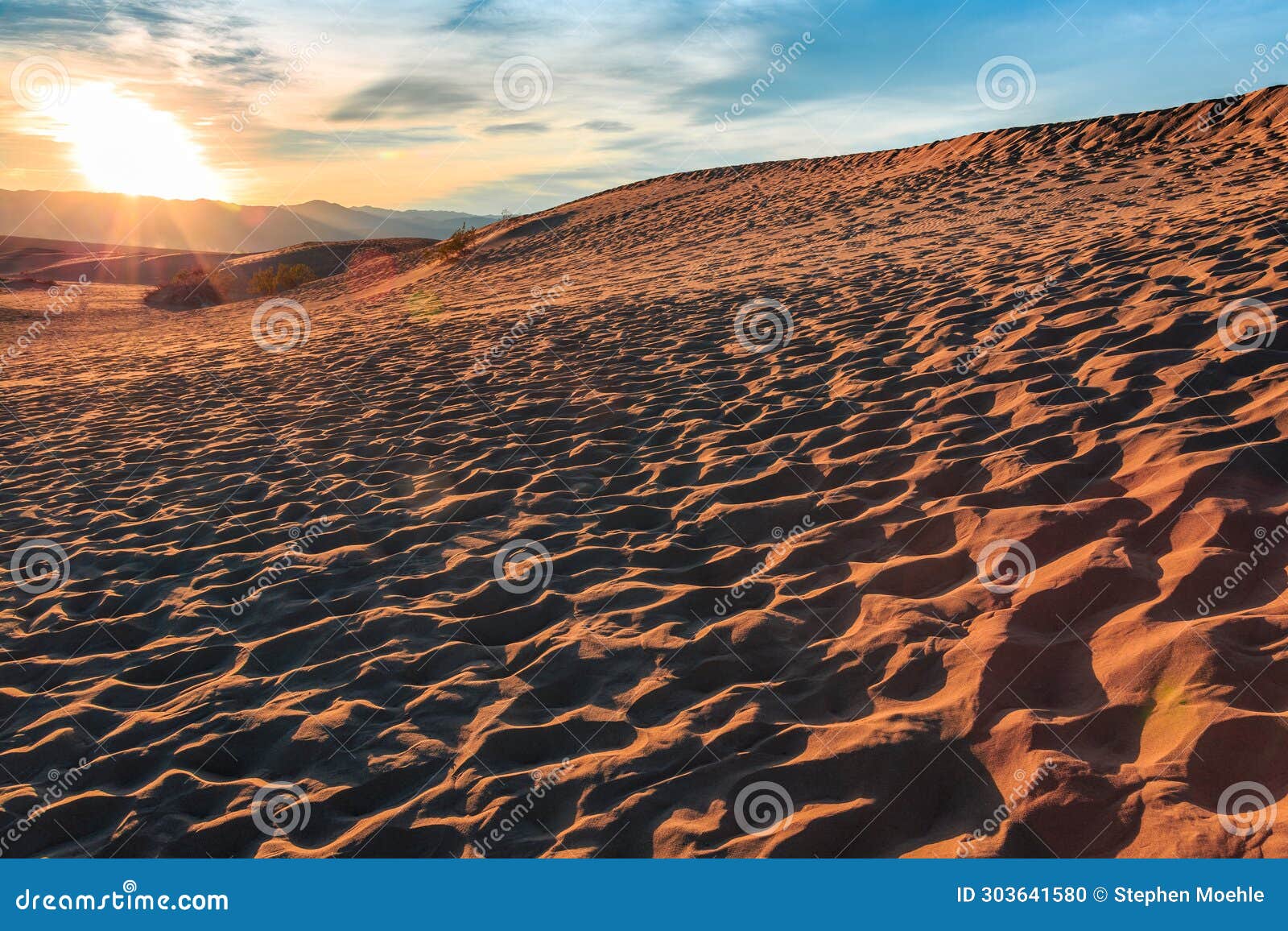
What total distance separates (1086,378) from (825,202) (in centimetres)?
1719

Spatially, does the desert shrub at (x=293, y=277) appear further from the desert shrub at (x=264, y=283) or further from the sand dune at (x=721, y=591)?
the sand dune at (x=721, y=591)

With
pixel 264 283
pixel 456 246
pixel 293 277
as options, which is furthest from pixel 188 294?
pixel 456 246

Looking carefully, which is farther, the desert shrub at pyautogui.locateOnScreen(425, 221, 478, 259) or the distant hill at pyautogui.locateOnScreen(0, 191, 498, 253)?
the distant hill at pyautogui.locateOnScreen(0, 191, 498, 253)

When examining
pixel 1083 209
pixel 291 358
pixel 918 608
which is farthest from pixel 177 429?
pixel 1083 209

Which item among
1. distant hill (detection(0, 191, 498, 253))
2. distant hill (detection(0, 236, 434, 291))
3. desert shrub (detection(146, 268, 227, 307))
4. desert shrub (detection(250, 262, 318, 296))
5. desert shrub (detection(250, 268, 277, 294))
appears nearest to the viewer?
desert shrub (detection(146, 268, 227, 307))

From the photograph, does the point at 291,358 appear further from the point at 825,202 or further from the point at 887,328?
the point at 825,202

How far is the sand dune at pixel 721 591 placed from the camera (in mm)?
2715

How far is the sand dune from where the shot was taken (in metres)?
2.71

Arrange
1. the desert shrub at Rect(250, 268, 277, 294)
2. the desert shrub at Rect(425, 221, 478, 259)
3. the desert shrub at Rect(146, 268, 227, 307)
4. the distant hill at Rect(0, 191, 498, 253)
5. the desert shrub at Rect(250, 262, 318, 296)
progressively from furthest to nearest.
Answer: the distant hill at Rect(0, 191, 498, 253) → the desert shrub at Rect(250, 262, 318, 296) → the desert shrub at Rect(250, 268, 277, 294) → the desert shrub at Rect(146, 268, 227, 307) → the desert shrub at Rect(425, 221, 478, 259)

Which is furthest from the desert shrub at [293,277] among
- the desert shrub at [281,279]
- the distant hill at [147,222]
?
the distant hill at [147,222]

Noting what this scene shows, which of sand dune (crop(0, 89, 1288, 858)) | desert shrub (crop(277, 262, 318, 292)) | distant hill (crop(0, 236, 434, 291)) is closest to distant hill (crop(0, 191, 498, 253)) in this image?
distant hill (crop(0, 236, 434, 291))

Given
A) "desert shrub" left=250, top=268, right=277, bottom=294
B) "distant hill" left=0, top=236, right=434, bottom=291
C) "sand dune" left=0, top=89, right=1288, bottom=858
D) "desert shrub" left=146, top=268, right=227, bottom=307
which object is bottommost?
"sand dune" left=0, top=89, right=1288, bottom=858

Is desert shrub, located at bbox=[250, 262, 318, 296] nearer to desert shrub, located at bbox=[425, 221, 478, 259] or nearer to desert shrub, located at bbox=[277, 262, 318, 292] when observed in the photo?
desert shrub, located at bbox=[277, 262, 318, 292]

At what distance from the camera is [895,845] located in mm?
2490
